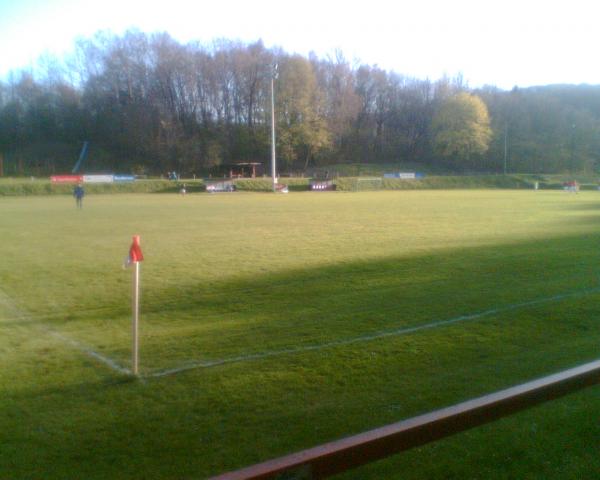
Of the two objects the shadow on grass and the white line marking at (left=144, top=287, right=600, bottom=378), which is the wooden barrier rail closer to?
the white line marking at (left=144, top=287, right=600, bottom=378)

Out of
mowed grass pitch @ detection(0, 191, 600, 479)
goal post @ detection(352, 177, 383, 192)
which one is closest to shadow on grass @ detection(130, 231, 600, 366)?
mowed grass pitch @ detection(0, 191, 600, 479)

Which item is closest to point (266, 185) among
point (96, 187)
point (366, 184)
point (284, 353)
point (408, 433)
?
point (366, 184)

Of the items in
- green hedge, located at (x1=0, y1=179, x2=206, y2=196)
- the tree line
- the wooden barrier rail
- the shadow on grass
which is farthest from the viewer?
the tree line

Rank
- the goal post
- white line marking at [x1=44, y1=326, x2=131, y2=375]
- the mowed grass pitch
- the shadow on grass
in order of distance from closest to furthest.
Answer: the mowed grass pitch < white line marking at [x1=44, y1=326, x2=131, y2=375] < the shadow on grass < the goal post

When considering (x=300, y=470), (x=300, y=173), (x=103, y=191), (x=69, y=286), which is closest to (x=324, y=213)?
(x=69, y=286)

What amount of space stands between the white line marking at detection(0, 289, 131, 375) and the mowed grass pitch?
0.21 feet

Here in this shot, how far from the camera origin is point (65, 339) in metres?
8.42

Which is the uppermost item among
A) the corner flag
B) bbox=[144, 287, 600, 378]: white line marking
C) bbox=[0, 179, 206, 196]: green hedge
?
bbox=[0, 179, 206, 196]: green hedge

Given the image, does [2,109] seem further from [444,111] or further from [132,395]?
[132,395]

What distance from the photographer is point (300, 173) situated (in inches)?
3568

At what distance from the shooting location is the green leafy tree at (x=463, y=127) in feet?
301

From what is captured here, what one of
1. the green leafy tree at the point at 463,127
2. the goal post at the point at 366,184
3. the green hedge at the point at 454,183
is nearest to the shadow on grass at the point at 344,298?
the goal post at the point at 366,184

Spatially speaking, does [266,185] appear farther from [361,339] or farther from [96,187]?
[361,339]

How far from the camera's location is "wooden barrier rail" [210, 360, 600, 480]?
2465 mm
